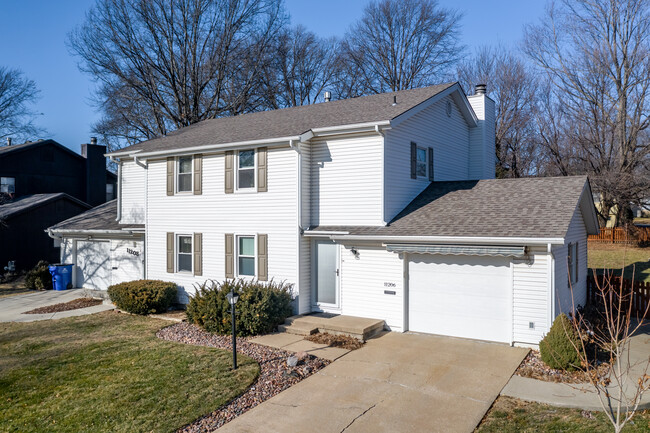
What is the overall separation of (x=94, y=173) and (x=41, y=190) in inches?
133

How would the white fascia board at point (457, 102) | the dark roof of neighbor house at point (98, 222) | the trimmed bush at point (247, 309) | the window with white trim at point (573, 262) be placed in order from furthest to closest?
the dark roof of neighbor house at point (98, 222)
the white fascia board at point (457, 102)
the window with white trim at point (573, 262)
the trimmed bush at point (247, 309)

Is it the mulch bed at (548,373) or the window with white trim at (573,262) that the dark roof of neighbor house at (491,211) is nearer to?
the window with white trim at (573,262)

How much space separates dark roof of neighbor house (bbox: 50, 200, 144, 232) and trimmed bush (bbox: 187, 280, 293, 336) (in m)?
5.98

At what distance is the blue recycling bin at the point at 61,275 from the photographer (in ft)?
63.6

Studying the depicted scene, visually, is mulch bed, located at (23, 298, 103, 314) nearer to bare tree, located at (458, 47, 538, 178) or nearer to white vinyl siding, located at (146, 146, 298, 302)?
white vinyl siding, located at (146, 146, 298, 302)

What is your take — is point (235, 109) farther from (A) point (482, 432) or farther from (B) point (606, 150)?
(A) point (482, 432)

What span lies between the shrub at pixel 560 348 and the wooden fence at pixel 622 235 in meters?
22.2

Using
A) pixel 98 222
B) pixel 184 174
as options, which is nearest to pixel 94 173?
pixel 98 222

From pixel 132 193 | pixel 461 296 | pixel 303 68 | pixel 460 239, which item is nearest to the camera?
pixel 460 239

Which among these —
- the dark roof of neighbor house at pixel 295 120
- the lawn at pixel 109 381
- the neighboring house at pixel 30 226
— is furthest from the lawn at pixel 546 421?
the neighboring house at pixel 30 226

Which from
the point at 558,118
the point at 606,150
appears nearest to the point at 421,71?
the point at 558,118

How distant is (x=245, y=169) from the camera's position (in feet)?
45.5

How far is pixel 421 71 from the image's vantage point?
113 ft

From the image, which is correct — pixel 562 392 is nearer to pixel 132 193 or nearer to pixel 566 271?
pixel 566 271
